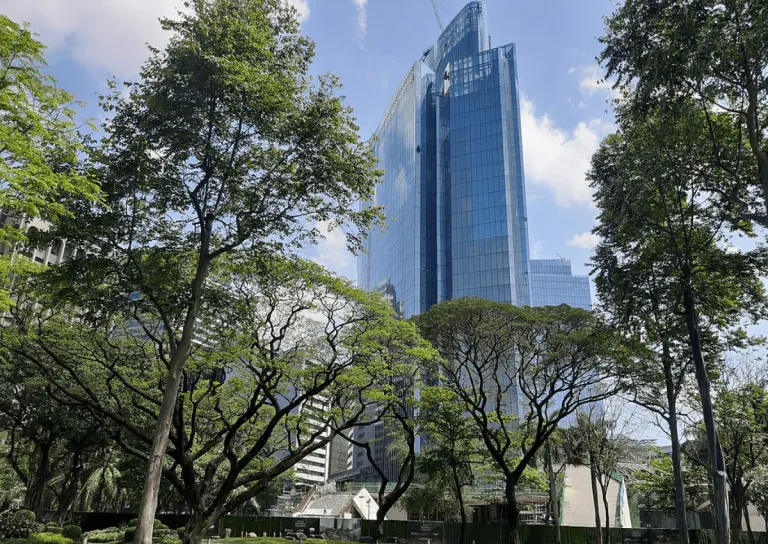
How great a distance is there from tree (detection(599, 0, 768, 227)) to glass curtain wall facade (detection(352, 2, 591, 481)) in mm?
53102

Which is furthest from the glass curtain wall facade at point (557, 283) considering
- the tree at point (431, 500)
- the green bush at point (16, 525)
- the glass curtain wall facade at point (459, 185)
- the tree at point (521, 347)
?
the green bush at point (16, 525)

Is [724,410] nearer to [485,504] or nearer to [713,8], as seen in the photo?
[713,8]

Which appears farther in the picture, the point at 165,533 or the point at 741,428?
the point at 165,533

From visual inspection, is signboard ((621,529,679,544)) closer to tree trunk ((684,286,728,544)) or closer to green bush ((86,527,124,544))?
tree trunk ((684,286,728,544))

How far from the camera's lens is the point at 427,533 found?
1198 inches

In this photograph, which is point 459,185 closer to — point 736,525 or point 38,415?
point 736,525

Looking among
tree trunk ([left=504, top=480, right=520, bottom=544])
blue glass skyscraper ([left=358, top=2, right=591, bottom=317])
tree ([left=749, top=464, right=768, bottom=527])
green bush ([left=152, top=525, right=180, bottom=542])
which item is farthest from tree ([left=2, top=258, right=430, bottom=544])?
blue glass skyscraper ([left=358, top=2, right=591, bottom=317])

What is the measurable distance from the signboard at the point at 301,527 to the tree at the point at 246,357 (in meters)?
16.1

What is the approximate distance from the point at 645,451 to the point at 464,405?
18.8 metres

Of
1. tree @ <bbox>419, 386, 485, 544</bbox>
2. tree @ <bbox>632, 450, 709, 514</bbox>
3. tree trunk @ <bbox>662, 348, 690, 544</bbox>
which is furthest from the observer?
tree @ <bbox>632, 450, 709, 514</bbox>

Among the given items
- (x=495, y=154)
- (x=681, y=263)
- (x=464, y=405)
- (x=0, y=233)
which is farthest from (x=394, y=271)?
(x=0, y=233)

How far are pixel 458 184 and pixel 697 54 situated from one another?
68149 millimetres

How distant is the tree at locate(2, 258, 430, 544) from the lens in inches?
564

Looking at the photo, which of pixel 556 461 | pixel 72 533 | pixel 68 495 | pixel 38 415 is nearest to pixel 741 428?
pixel 556 461
